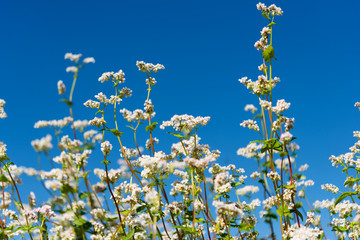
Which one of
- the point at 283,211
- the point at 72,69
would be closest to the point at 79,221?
the point at 72,69

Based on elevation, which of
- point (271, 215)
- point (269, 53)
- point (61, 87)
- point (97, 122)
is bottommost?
point (271, 215)

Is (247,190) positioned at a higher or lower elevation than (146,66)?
lower

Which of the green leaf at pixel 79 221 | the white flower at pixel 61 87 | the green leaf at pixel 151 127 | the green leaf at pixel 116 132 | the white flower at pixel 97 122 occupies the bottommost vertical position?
the green leaf at pixel 79 221

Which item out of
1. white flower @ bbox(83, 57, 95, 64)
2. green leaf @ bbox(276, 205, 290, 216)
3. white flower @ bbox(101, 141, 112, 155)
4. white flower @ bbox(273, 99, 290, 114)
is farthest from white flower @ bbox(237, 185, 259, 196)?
white flower @ bbox(83, 57, 95, 64)

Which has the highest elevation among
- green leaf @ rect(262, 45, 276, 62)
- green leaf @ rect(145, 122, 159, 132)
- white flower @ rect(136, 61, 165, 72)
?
white flower @ rect(136, 61, 165, 72)

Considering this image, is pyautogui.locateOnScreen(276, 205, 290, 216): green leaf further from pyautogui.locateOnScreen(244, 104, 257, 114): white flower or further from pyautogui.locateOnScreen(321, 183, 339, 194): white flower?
pyautogui.locateOnScreen(321, 183, 339, 194): white flower

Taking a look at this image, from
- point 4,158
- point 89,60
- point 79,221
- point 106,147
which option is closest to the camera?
point 79,221

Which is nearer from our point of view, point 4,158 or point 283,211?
point 283,211

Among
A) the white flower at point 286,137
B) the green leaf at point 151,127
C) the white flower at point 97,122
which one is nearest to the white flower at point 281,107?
the white flower at point 286,137

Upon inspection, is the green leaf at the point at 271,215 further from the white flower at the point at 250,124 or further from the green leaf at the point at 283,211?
the white flower at the point at 250,124

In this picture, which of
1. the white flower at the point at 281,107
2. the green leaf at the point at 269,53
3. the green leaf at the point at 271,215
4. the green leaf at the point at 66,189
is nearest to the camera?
the green leaf at the point at 66,189

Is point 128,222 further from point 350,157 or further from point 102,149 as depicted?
point 350,157

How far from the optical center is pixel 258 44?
778 centimetres

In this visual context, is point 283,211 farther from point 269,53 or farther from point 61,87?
point 61,87
